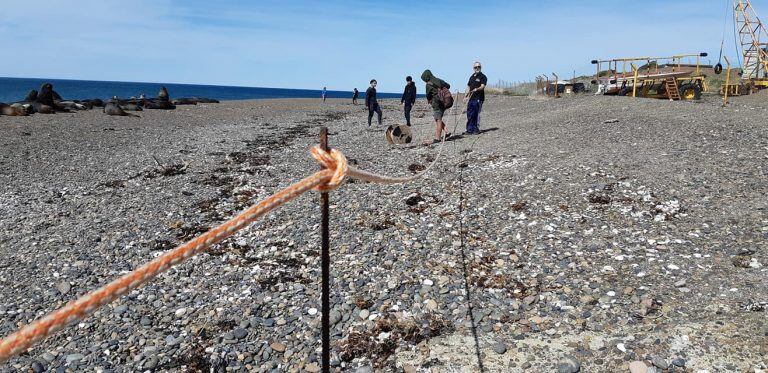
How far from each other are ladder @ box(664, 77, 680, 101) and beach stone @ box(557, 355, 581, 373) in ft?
99.3

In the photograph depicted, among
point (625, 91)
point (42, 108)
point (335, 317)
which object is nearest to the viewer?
point (335, 317)

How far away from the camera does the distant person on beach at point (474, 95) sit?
58.7ft

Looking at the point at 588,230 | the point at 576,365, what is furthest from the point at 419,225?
the point at 576,365

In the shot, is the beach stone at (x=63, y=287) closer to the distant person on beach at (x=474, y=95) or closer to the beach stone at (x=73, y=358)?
the beach stone at (x=73, y=358)

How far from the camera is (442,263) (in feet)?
26.3

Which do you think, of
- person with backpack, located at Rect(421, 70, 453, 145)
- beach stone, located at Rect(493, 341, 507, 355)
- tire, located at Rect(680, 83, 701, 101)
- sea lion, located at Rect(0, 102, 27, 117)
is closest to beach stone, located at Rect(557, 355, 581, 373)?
beach stone, located at Rect(493, 341, 507, 355)

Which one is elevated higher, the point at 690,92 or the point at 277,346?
the point at 690,92

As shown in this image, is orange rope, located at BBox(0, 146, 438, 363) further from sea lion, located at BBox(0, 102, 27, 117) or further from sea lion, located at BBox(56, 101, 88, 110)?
sea lion, located at BBox(56, 101, 88, 110)

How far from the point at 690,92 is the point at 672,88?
5.25 feet

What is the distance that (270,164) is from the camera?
18016mm

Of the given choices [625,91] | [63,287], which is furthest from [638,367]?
[625,91]

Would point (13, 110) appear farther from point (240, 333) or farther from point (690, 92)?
point (690, 92)

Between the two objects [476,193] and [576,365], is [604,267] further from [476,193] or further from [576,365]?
[476,193]

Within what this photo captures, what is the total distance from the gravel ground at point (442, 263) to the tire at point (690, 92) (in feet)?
54.6
